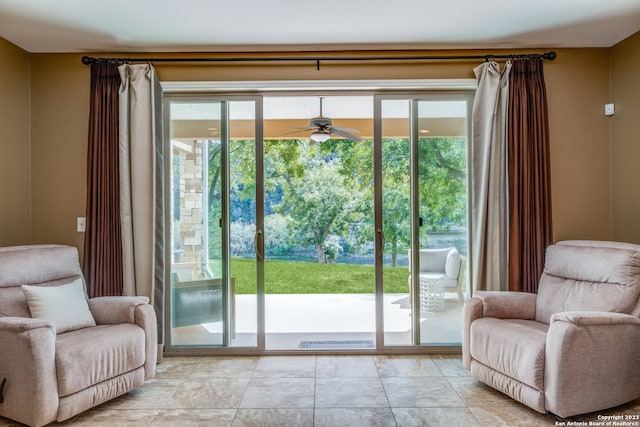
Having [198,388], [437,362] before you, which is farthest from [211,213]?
[437,362]

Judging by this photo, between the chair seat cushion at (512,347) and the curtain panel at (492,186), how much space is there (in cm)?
52

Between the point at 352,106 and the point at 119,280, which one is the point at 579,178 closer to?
the point at 352,106

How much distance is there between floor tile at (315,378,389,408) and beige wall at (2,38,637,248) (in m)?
2.07

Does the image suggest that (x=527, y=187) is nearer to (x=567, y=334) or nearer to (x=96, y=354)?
(x=567, y=334)

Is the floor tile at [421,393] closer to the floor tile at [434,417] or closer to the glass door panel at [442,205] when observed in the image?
the floor tile at [434,417]

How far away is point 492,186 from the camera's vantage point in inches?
129

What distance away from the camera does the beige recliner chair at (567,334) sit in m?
2.27

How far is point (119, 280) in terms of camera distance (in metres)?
3.29

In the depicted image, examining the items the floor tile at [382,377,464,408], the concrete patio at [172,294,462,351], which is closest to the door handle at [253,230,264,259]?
the concrete patio at [172,294,462,351]

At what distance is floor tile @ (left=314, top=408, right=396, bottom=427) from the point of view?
2.31 m

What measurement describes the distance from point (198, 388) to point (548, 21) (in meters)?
3.73

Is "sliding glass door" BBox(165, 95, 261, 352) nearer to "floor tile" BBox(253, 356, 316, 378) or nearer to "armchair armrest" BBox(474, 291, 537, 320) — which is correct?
"floor tile" BBox(253, 356, 316, 378)

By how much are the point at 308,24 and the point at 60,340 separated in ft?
8.98

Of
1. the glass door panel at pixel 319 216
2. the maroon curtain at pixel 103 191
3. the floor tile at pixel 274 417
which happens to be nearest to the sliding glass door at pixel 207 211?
the maroon curtain at pixel 103 191
